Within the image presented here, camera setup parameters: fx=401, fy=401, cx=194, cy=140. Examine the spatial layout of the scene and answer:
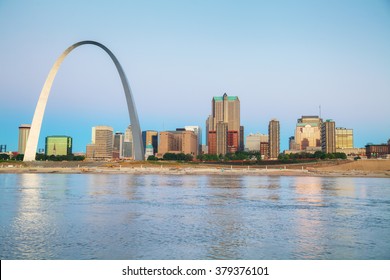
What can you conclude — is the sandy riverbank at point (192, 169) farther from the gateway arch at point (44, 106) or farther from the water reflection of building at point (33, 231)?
the water reflection of building at point (33, 231)

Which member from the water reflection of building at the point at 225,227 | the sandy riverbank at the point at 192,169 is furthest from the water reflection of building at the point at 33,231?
the sandy riverbank at the point at 192,169

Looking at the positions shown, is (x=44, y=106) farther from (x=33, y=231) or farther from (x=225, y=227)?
(x=225, y=227)

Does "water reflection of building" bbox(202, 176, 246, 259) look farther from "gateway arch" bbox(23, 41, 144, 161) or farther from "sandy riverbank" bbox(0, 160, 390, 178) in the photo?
"gateway arch" bbox(23, 41, 144, 161)

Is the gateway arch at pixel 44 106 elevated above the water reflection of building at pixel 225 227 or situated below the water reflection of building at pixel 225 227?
above

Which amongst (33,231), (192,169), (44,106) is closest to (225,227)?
(33,231)

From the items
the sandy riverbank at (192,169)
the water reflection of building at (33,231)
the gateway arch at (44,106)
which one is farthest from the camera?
the gateway arch at (44,106)

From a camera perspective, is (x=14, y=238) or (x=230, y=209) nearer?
(x=14, y=238)

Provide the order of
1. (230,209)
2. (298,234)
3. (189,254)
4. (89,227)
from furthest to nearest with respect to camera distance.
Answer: (230,209), (89,227), (298,234), (189,254)
